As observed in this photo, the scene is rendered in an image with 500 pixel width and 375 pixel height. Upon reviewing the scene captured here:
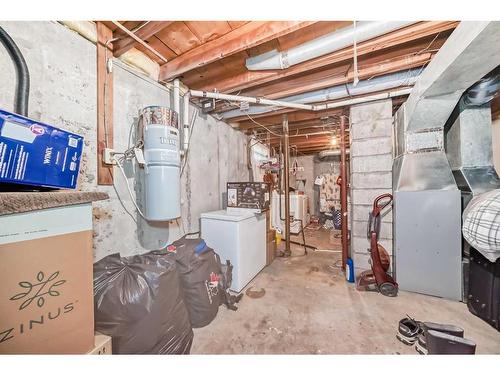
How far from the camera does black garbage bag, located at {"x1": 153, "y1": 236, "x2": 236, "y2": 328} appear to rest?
59.1 inches

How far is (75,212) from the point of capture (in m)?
0.77

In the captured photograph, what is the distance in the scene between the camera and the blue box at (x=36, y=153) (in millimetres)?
652

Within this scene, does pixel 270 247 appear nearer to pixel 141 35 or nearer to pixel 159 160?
pixel 159 160

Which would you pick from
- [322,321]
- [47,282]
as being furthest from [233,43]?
[322,321]

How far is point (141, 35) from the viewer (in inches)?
51.8

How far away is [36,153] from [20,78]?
1.93 ft

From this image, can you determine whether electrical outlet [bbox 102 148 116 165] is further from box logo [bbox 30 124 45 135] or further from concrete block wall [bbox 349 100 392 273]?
concrete block wall [bbox 349 100 392 273]

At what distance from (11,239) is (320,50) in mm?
1931

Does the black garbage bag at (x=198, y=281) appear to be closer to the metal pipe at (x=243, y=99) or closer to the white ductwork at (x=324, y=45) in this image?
the metal pipe at (x=243, y=99)

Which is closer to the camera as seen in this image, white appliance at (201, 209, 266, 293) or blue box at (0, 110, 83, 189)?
blue box at (0, 110, 83, 189)

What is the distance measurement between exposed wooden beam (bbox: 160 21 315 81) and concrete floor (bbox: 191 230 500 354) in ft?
7.12

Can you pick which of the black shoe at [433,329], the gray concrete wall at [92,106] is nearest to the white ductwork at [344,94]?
the gray concrete wall at [92,106]

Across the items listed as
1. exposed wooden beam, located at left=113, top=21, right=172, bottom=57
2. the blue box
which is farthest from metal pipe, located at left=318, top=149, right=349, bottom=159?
the blue box

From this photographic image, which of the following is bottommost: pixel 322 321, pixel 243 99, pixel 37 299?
pixel 322 321
